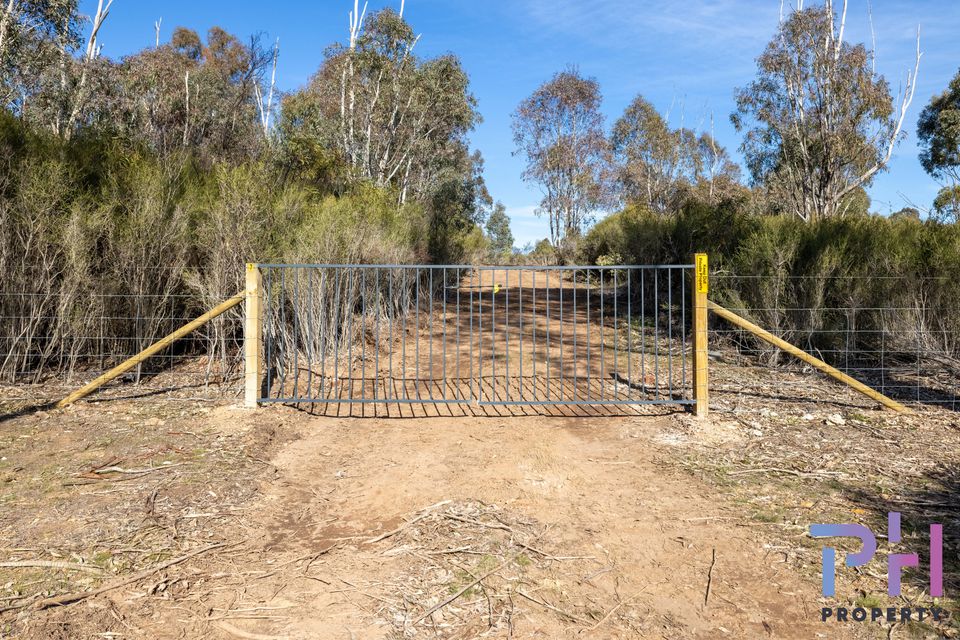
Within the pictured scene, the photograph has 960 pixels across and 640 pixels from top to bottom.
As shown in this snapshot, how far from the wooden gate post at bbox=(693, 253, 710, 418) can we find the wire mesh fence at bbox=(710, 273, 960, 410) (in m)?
1.49

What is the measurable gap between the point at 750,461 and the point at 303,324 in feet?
17.6

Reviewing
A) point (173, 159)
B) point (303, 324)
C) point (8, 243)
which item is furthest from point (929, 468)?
point (173, 159)

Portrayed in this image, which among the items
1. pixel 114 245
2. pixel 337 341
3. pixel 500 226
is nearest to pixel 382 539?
pixel 337 341

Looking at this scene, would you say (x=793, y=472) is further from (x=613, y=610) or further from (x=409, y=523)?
(x=409, y=523)

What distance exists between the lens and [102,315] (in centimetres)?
663

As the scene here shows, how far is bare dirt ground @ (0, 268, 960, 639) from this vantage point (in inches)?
99.4

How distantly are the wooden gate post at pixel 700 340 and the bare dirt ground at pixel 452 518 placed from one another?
0.62 feet

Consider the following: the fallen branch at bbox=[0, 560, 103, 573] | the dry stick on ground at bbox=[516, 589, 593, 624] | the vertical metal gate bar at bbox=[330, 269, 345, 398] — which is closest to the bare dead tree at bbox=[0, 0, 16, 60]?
the vertical metal gate bar at bbox=[330, 269, 345, 398]

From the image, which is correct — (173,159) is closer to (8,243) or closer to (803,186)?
(8,243)

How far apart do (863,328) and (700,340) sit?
3784 millimetres

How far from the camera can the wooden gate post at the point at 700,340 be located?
5516 millimetres

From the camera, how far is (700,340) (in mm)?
5551

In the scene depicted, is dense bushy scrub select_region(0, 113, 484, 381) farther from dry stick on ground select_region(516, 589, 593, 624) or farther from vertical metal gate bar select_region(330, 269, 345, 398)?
dry stick on ground select_region(516, 589, 593, 624)

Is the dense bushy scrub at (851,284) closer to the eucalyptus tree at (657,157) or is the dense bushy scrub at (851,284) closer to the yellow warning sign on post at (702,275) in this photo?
the yellow warning sign on post at (702,275)
